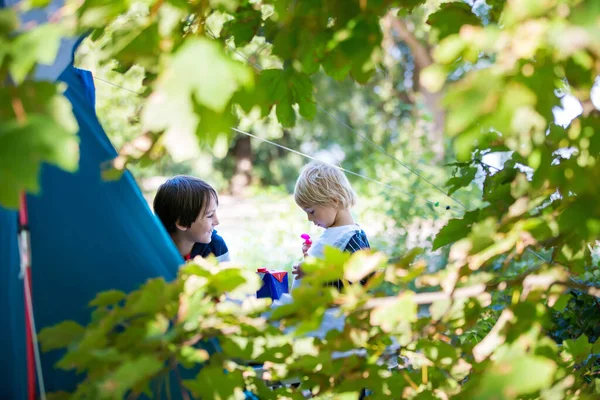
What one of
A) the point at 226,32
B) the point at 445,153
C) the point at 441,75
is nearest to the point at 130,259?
the point at 226,32

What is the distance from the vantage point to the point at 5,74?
990mm

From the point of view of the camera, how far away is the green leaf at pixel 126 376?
0.99 meters

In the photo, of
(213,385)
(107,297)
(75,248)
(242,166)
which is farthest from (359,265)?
(242,166)

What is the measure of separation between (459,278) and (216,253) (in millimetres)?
1503

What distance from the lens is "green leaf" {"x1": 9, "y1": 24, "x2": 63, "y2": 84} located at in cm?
93

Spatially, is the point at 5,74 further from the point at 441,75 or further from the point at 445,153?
the point at 445,153

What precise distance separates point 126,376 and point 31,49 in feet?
1.62

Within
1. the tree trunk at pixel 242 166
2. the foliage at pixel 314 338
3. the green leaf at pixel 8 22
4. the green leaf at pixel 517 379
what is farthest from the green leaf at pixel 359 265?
the tree trunk at pixel 242 166

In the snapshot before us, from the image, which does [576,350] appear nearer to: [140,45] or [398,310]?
[398,310]

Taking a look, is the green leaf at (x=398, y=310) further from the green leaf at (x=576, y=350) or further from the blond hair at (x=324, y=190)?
the blond hair at (x=324, y=190)

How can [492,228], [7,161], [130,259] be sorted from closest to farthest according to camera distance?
[7,161] < [492,228] < [130,259]

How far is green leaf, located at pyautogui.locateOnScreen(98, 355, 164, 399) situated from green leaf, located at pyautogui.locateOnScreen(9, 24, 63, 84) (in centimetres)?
45

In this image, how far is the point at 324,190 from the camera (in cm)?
261

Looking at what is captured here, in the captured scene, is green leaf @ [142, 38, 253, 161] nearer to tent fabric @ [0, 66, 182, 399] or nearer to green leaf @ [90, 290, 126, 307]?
green leaf @ [90, 290, 126, 307]
